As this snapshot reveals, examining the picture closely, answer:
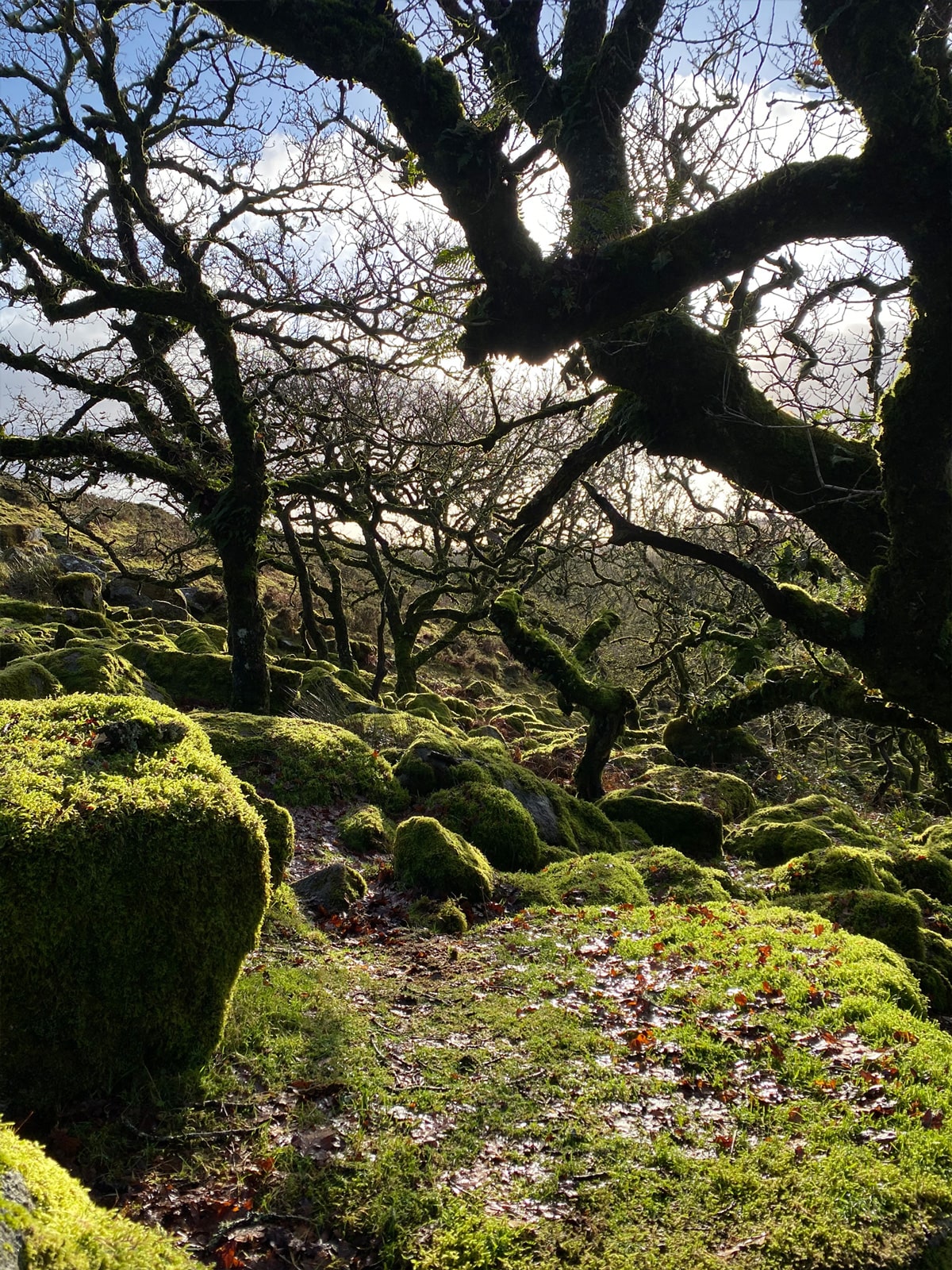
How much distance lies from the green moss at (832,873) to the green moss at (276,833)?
6857mm

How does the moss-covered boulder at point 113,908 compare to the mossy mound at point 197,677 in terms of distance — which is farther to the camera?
the mossy mound at point 197,677

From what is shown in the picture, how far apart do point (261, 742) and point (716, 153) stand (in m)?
9.16

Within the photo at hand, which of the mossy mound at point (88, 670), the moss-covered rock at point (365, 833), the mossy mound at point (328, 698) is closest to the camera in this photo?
the moss-covered rock at point (365, 833)

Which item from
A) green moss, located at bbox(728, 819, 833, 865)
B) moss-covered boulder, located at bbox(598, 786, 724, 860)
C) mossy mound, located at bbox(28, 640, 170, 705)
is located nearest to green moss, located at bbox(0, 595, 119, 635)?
mossy mound, located at bbox(28, 640, 170, 705)

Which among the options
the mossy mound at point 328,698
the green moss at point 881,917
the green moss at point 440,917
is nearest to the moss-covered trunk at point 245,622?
the mossy mound at point 328,698

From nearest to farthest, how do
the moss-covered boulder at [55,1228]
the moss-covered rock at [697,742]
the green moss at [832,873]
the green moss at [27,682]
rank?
the moss-covered boulder at [55,1228] < the green moss at [27,682] < the green moss at [832,873] < the moss-covered rock at [697,742]

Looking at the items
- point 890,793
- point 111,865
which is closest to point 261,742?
point 111,865

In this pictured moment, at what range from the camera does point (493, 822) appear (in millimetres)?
10398

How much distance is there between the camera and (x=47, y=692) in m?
9.70

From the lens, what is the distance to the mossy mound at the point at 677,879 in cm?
942

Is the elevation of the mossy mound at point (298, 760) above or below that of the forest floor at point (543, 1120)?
above

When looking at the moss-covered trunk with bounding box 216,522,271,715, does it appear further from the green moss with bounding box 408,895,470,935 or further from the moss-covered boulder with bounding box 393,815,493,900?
the green moss with bounding box 408,895,470,935

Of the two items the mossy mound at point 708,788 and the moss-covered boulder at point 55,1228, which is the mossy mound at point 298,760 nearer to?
the mossy mound at point 708,788

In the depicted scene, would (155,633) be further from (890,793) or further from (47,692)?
(890,793)
